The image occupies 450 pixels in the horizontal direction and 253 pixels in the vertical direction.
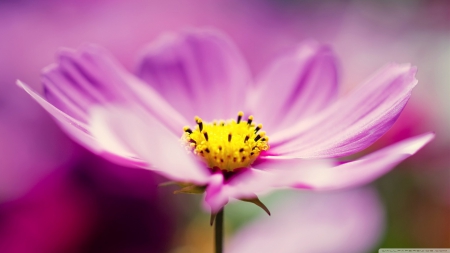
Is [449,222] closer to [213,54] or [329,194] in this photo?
[329,194]

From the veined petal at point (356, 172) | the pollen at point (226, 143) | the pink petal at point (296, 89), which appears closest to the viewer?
the veined petal at point (356, 172)

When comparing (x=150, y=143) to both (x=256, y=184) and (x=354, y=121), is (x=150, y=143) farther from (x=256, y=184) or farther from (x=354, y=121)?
(x=354, y=121)

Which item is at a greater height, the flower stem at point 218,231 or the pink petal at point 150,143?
the pink petal at point 150,143

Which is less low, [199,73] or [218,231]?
[199,73]

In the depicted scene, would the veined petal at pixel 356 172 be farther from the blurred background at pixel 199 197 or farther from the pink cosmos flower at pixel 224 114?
the blurred background at pixel 199 197

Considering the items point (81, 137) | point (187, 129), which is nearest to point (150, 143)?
point (81, 137)

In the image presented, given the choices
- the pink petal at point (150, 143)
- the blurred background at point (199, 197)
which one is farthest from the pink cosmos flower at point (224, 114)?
the blurred background at point (199, 197)
